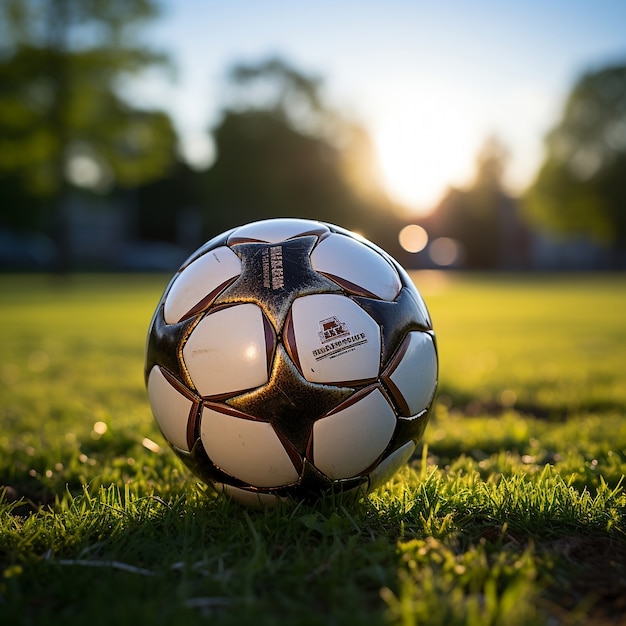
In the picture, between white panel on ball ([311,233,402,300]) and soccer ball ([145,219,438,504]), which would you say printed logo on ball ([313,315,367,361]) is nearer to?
soccer ball ([145,219,438,504])

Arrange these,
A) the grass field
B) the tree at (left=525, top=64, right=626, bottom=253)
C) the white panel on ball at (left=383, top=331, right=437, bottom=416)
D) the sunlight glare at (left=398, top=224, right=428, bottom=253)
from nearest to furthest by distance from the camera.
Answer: the grass field, the white panel on ball at (left=383, top=331, right=437, bottom=416), the tree at (left=525, top=64, right=626, bottom=253), the sunlight glare at (left=398, top=224, right=428, bottom=253)

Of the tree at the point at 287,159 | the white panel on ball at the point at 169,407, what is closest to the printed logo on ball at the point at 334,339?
the white panel on ball at the point at 169,407

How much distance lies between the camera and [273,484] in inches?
95.4

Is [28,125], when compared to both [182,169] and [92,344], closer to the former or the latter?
[92,344]

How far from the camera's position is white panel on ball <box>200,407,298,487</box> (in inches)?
91.9

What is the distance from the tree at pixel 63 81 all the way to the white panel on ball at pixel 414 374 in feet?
92.5

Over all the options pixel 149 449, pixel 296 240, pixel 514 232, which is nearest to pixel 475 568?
pixel 296 240

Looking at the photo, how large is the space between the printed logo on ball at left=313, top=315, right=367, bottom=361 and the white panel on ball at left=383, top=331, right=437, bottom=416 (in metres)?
0.19

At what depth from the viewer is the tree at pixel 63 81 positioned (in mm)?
27656

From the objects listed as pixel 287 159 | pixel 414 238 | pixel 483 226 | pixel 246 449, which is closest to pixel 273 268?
pixel 246 449

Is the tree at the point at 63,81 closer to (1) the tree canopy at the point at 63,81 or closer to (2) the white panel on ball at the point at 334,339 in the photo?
(1) the tree canopy at the point at 63,81

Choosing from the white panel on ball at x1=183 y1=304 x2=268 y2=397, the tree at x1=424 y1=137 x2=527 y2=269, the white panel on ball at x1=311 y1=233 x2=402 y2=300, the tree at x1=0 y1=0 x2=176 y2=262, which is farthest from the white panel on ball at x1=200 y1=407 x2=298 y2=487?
the tree at x1=424 y1=137 x2=527 y2=269

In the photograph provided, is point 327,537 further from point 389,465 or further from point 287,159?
point 287,159

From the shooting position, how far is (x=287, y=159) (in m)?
49.7
